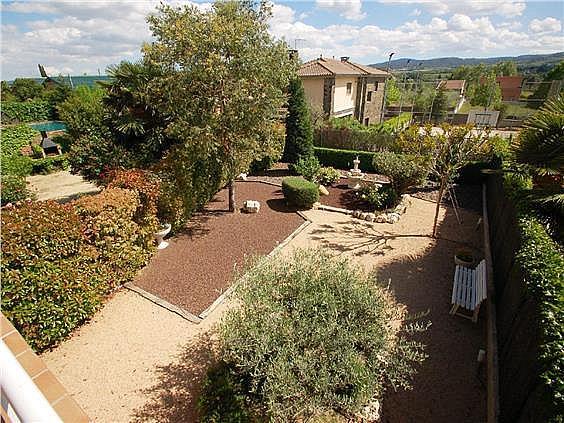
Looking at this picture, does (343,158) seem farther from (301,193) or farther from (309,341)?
(309,341)

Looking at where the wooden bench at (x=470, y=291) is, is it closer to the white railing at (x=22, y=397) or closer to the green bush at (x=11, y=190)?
the white railing at (x=22, y=397)

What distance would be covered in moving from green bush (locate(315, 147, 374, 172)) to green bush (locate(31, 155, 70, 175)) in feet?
50.1

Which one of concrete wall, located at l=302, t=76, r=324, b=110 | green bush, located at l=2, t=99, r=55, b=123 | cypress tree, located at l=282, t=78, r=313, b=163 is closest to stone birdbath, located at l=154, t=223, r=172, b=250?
cypress tree, located at l=282, t=78, r=313, b=163

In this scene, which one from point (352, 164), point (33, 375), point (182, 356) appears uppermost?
point (33, 375)

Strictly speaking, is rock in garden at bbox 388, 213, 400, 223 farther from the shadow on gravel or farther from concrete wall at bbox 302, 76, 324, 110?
concrete wall at bbox 302, 76, 324, 110

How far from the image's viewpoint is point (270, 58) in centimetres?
819

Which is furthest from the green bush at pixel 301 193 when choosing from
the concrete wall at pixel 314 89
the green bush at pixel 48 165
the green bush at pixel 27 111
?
the green bush at pixel 27 111

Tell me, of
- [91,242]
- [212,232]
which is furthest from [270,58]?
[91,242]

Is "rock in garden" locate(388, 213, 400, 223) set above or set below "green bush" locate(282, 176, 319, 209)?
below

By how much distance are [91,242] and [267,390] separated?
479 cm

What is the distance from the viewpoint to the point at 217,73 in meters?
7.57

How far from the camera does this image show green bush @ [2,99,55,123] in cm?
2423

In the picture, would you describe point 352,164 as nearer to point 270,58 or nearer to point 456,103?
point 270,58

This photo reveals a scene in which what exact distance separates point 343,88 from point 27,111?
26605 millimetres
